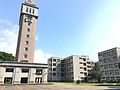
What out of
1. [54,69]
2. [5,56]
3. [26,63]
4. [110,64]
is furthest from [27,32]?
[110,64]

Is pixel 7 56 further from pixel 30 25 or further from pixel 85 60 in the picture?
pixel 85 60

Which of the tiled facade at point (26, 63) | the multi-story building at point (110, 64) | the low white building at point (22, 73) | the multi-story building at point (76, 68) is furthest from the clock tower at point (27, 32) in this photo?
the multi-story building at point (110, 64)

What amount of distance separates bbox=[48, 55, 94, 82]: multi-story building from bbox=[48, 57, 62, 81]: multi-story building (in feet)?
5.04

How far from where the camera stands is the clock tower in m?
48.8

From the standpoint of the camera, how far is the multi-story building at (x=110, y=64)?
235 feet

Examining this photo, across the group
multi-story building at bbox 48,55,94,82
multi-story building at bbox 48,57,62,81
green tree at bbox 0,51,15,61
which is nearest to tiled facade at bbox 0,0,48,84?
green tree at bbox 0,51,15,61

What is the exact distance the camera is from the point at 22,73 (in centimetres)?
4353

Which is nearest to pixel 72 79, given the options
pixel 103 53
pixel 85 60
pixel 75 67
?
pixel 75 67

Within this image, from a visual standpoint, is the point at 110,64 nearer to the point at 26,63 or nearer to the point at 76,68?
the point at 76,68

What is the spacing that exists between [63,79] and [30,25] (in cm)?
5169

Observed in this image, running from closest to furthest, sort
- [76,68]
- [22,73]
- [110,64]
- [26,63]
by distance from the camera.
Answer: [22,73] → [26,63] → [110,64] → [76,68]

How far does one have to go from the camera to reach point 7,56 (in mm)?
65688

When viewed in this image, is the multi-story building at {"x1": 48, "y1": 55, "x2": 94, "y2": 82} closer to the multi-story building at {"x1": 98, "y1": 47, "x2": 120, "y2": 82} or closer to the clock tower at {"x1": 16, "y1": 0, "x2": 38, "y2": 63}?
the multi-story building at {"x1": 98, "y1": 47, "x2": 120, "y2": 82}

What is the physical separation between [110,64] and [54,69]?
36113 millimetres
